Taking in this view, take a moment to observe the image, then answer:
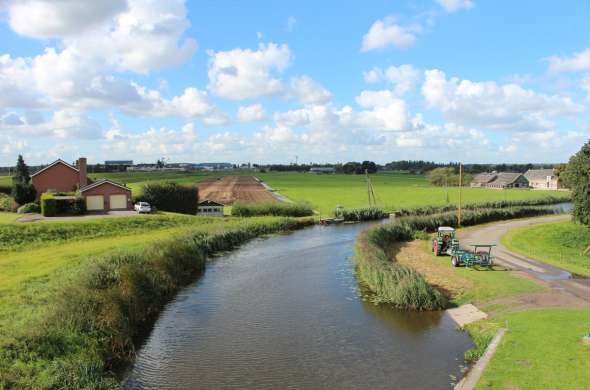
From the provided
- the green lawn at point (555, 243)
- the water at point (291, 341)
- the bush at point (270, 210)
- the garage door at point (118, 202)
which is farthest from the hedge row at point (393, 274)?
the garage door at point (118, 202)

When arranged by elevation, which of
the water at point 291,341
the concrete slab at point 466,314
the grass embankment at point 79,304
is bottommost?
the water at point 291,341

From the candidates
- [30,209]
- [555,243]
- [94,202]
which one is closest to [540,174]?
[555,243]

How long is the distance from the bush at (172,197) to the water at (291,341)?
35.4 metres

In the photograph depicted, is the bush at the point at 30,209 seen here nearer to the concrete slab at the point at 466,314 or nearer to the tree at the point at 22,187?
the tree at the point at 22,187

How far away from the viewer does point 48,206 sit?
177ft

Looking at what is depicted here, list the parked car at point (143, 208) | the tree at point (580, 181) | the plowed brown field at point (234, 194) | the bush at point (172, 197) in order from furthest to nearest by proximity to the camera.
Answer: the plowed brown field at point (234, 194)
the bush at point (172, 197)
the parked car at point (143, 208)
the tree at point (580, 181)

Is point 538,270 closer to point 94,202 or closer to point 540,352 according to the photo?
point 540,352

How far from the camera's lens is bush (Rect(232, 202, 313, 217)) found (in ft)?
220

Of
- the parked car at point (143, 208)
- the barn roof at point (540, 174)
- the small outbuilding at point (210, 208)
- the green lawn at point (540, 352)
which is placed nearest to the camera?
the green lawn at point (540, 352)

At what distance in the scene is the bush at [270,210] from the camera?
66.9m

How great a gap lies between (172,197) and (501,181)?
11290cm

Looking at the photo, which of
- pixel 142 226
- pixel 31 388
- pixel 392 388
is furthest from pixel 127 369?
pixel 142 226

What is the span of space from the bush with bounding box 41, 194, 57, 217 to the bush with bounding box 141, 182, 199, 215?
12.4 meters

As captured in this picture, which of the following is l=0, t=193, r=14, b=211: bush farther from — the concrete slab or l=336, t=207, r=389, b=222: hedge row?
the concrete slab
